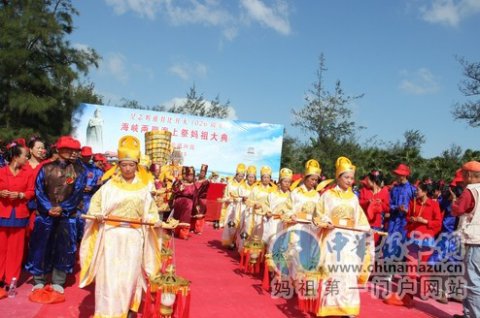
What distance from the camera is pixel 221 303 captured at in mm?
5562

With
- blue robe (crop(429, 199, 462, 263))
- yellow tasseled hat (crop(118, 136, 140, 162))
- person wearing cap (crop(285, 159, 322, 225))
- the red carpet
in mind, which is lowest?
the red carpet

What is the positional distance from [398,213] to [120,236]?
4.66 metres

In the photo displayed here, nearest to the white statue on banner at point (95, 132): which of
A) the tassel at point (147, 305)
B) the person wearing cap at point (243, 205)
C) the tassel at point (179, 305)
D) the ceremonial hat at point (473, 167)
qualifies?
the person wearing cap at point (243, 205)

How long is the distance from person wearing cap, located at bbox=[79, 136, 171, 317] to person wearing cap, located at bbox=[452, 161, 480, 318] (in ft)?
10.7

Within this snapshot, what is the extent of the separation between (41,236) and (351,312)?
142 inches

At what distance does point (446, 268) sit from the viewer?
263 inches

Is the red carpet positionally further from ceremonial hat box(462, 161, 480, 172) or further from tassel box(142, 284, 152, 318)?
ceremonial hat box(462, 161, 480, 172)

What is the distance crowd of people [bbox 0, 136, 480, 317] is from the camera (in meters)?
4.38

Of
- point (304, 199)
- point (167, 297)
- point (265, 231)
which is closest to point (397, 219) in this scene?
point (304, 199)

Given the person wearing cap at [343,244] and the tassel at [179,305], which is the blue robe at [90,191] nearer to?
the tassel at [179,305]

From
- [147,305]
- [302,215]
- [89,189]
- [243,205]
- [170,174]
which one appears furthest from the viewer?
[170,174]

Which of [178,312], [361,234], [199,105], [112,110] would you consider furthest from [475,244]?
[199,105]

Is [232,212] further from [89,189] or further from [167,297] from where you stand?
[167,297]

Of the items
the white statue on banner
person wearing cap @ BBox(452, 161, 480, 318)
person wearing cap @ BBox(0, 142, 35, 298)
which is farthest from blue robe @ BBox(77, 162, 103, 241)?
the white statue on banner
